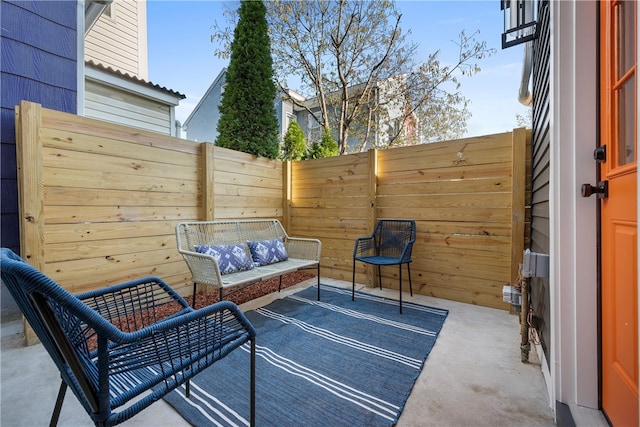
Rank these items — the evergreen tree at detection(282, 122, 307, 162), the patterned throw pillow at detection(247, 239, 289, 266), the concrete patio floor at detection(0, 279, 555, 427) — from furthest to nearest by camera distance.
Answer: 1. the evergreen tree at detection(282, 122, 307, 162)
2. the patterned throw pillow at detection(247, 239, 289, 266)
3. the concrete patio floor at detection(0, 279, 555, 427)

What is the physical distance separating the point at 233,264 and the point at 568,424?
246 cm

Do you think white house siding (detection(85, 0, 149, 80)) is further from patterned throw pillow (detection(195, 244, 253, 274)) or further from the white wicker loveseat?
patterned throw pillow (detection(195, 244, 253, 274))

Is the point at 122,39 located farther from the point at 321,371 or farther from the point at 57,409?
the point at 321,371

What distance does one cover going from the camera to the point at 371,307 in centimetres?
281

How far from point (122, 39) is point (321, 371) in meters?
6.21

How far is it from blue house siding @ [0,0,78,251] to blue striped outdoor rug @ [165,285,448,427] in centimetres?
233

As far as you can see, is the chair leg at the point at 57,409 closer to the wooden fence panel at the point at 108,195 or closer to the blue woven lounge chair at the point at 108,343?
the blue woven lounge chair at the point at 108,343

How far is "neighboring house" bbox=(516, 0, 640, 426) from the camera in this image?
942mm

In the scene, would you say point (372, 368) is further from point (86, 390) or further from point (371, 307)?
point (86, 390)

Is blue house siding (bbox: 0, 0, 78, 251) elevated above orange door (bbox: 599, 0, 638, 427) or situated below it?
above

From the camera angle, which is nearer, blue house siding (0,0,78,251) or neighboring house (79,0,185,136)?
blue house siding (0,0,78,251)

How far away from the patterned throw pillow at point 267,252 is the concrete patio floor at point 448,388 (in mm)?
1672

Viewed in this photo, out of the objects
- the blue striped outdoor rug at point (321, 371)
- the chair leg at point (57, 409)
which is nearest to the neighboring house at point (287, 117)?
the blue striped outdoor rug at point (321, 371)

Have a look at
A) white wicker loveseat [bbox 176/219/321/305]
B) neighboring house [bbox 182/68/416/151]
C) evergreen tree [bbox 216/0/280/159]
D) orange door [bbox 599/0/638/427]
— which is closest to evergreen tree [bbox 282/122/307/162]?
evergreen tree [bbox 216/0/280/159]
